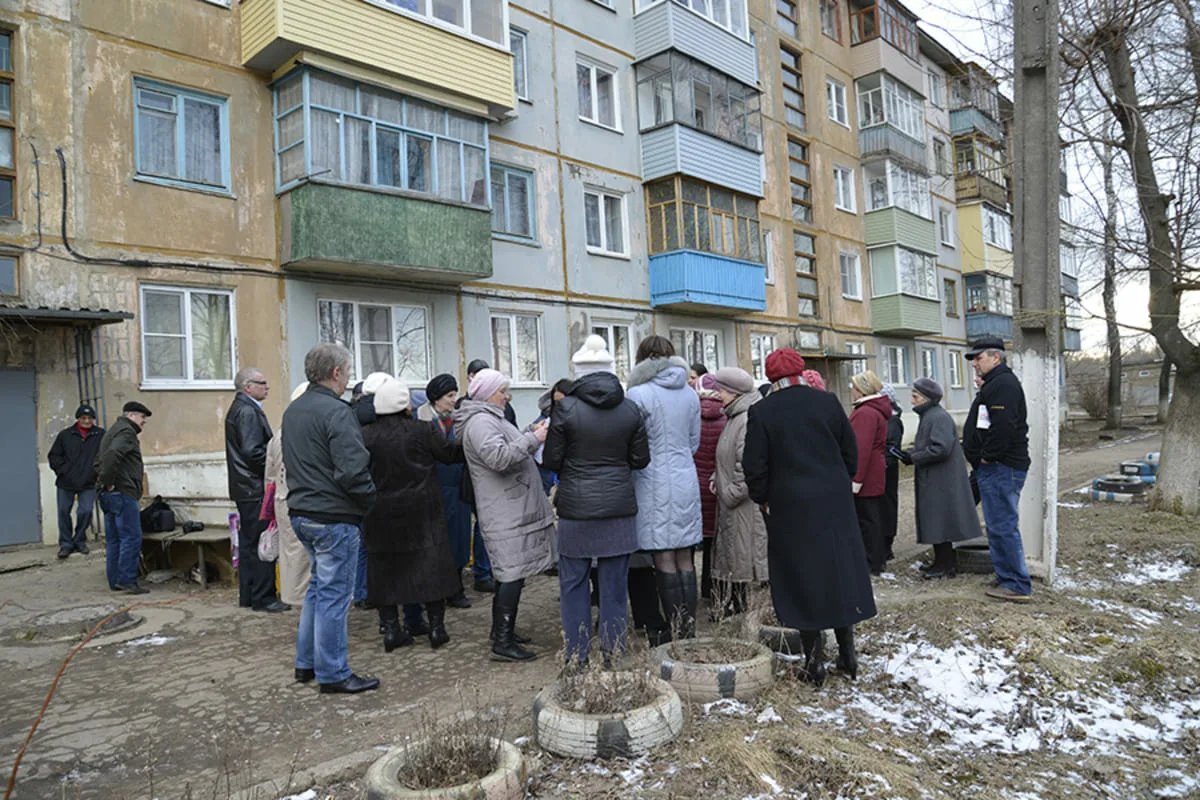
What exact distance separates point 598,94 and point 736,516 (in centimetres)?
1411

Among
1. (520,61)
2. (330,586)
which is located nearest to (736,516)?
(330,586)

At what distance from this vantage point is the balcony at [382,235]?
11523 millimetres

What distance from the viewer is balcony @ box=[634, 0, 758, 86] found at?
17500 mm

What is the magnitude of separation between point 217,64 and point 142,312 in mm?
3848

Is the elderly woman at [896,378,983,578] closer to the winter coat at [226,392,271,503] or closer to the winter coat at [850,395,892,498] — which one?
the winter coat at [850,395,892,498]

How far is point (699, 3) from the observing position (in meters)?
18.7

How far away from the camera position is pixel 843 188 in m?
24.7

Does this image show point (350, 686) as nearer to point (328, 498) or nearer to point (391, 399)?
point (328, 498)

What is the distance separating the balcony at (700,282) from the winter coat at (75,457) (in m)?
11.3

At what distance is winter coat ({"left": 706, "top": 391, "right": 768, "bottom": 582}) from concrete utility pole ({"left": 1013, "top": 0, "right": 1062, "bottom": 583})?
301 cm

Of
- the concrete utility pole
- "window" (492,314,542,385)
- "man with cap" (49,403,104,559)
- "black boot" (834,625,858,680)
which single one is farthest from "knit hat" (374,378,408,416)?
"window" (492,314,542,385)

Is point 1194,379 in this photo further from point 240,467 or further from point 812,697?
point 240,467

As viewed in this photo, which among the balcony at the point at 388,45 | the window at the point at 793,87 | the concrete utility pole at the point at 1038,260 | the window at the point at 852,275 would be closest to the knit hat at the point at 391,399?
the concrete utility pole at the point at 1038,260

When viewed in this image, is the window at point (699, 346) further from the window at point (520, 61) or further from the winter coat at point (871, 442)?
the winter coat at point (871, 442)
